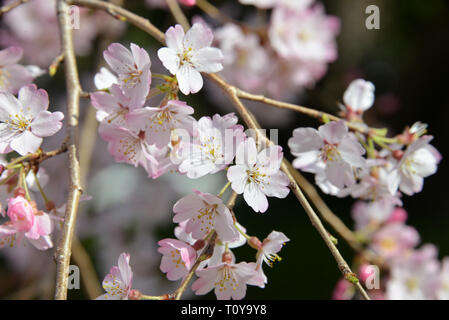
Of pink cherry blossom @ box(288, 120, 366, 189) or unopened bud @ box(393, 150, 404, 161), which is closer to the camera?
pink cherry blossom @ box(288, 120, 366, 189)

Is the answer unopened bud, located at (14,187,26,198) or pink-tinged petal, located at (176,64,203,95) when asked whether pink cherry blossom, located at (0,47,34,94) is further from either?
pink-tinged petal, located at (176,64,203,95)

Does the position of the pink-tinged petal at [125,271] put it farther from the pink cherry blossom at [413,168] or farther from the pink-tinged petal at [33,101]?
the pink cherry blossom at [413,168]

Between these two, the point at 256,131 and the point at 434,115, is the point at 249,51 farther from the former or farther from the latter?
the point at 434,115

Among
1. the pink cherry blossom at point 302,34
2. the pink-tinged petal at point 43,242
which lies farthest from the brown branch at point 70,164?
the pink cherry blossom at point 302,34

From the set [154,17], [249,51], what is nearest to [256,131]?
[249,51]

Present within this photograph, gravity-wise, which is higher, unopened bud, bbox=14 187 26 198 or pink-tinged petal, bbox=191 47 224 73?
pink-tinged petal, bbox=191 47 224 73

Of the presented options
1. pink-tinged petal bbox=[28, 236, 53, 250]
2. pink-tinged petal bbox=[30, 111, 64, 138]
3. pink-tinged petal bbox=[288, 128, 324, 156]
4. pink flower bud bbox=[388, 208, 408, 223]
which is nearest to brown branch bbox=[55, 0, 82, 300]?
pink-tinged petal bbox=[30, 111, 64, 138]
